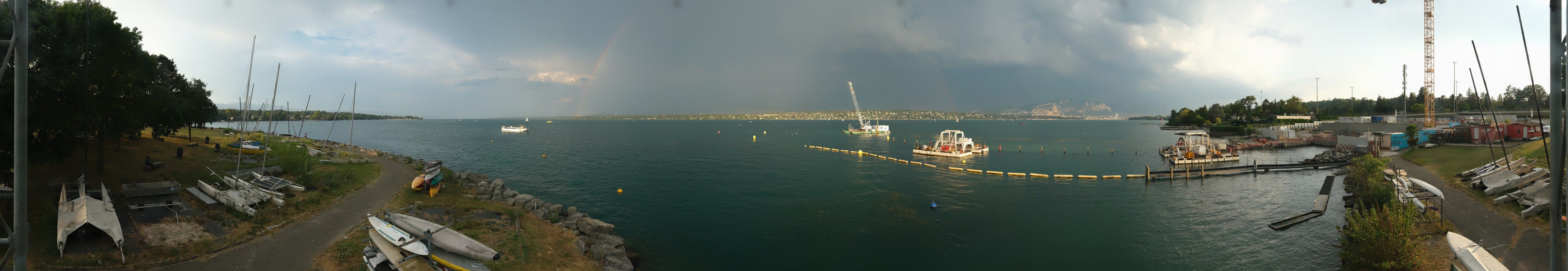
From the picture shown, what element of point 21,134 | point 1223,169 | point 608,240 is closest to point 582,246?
point 608,240

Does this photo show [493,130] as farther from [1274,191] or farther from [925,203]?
[1274,191]

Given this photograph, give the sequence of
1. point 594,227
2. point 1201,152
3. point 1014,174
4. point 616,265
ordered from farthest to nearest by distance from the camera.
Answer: point 1201,152 < point 1014,174 < point 594,227 < point 616,265

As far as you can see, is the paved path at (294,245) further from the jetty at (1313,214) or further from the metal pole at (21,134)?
the jetty at (1313,214)

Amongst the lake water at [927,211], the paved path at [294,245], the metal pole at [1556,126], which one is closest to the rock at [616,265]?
the lake water at [927,211]

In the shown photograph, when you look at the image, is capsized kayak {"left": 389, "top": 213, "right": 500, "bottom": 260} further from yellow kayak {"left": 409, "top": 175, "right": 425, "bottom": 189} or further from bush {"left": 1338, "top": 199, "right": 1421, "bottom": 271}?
bush {"left": 1338, "top": 199, "right": 1421, "bottom": 271}

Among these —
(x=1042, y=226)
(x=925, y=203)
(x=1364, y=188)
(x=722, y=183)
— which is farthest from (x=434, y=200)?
(x=1364, y=188)

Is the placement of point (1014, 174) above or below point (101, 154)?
below

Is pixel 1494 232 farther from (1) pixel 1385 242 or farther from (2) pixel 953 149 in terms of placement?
(2) pixel 953 149
